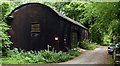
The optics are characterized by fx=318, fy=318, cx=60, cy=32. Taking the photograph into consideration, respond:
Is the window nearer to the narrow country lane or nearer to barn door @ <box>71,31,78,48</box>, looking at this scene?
barn door @ <box>71,31,78,48</box>

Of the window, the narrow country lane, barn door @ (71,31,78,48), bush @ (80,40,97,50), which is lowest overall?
the narrow country lane

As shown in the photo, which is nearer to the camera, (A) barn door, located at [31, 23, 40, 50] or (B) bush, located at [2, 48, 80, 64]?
(B) bush, located at [2, 48, 80, 64]

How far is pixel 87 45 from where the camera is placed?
9.84 meters

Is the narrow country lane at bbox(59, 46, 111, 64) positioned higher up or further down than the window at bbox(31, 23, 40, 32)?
further down

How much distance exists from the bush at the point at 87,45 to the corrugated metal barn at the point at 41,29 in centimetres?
19

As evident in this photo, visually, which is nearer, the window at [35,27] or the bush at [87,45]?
the bush at [87,45]

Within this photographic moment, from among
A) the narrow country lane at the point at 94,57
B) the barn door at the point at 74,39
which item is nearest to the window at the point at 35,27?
the barn door at the point at 74,39

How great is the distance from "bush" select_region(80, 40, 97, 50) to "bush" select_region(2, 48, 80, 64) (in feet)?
1.12

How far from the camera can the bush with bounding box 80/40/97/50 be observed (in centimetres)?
982

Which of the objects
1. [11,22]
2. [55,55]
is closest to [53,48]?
[55,55]

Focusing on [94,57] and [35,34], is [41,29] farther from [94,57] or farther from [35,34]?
[94,57]

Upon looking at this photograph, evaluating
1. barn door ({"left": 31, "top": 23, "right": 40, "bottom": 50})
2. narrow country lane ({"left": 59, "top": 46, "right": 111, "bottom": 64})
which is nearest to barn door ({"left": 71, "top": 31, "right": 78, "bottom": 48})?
narrow country lane ({"left": 59, "top": 46, "right": 111, "bottom": 64})

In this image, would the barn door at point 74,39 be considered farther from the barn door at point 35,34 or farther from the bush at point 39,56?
the barn door at point 35,34

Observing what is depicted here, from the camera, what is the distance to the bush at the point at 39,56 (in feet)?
31.8
